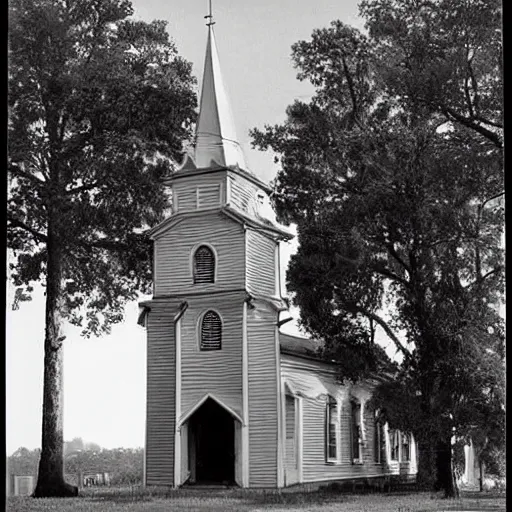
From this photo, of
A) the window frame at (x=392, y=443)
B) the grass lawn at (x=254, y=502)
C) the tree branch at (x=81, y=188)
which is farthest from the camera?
the tree branch at (x=81, y=188)

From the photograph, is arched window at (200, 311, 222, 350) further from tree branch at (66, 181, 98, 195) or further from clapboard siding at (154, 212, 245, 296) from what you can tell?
tree branch at (66, 181, 98, 195)

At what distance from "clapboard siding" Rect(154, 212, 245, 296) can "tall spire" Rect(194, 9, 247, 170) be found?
146 millimetres

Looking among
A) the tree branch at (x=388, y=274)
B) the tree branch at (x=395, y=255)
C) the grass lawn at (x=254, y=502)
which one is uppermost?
the tree branch at (x=395, y=255)

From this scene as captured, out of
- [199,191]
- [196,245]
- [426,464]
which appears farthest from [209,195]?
[426,464]

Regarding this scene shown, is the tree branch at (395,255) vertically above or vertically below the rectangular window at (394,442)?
above

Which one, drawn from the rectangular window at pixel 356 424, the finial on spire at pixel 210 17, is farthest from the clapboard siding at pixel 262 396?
the finial on spire at pixel 210 17

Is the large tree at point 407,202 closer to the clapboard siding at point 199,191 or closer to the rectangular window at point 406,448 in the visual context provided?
the rectangular window at point 406,448

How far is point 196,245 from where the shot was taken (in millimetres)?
2383

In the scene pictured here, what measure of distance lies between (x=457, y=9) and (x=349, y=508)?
124 centimetres

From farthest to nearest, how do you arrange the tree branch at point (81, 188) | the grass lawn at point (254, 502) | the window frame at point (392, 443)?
the tree branch at point (81, 188) → the window frame at point (392, 443) → the grass lawn at point (254, 502)

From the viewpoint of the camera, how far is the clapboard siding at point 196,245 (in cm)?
238

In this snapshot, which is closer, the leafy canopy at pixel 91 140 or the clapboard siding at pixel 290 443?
the clapboard siding at pixel 290 443

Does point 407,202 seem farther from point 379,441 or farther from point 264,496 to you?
point 264,496

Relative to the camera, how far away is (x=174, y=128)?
245cm
